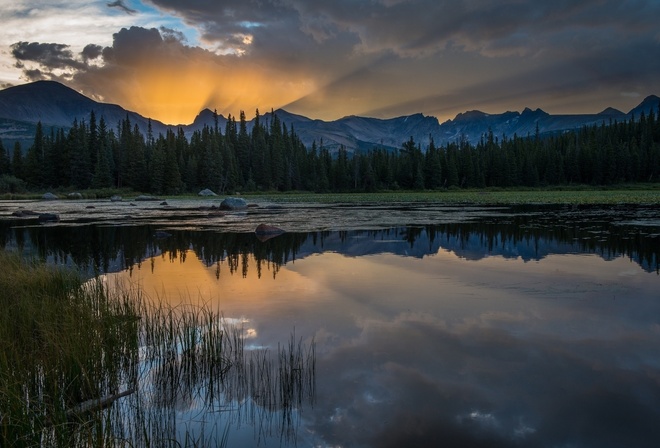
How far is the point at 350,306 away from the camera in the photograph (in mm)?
12734

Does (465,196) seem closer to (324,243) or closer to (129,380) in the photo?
(324,243)

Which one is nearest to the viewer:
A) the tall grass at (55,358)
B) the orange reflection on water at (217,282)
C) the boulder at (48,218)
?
the tall grass at (55,358)

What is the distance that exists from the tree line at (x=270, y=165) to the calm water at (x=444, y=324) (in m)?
91.7

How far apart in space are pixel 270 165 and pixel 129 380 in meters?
124

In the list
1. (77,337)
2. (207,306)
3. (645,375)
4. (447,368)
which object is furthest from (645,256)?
(77,337)

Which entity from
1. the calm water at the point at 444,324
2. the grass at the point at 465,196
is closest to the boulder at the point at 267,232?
the calm water at the point at 444,324

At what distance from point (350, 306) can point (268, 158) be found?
11963cm

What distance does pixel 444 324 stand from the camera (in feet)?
35.8

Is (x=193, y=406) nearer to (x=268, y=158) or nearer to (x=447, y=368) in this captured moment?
(x=447, y=368)

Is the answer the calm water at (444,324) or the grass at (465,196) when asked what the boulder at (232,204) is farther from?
the calm water at (444,324)

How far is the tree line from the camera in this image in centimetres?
11088

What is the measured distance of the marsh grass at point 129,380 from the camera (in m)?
5.68

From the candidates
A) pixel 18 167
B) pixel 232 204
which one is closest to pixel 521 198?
pixel 232 204

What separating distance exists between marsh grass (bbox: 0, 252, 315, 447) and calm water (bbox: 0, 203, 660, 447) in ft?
0.97
